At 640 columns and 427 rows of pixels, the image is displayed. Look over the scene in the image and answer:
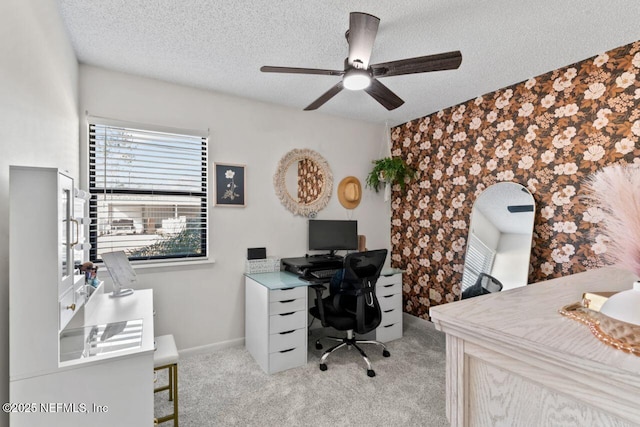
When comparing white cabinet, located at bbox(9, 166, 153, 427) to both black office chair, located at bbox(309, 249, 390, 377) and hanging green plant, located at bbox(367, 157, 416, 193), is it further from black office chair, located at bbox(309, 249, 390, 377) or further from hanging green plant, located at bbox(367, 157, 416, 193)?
hanging green plant, located at bbox(367, 157, 416, 193)

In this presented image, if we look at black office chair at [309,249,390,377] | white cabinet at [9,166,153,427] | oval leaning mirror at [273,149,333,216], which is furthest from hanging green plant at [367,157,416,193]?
white cabinet at [9,166,153,427]

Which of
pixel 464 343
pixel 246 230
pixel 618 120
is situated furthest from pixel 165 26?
pixel 618 120

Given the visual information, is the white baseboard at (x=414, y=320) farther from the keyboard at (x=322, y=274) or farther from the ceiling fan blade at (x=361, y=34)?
the ceiling fan blade at (x=361, y=34)

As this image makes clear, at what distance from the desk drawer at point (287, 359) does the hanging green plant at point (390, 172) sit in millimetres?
2116

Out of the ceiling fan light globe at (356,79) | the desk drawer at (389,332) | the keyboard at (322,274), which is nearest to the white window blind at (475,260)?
the desk drawer at (389,332)

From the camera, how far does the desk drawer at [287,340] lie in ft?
8.14

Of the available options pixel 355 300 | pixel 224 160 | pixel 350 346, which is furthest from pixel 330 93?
pixel 350 346

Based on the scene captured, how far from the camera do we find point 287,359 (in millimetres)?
2533

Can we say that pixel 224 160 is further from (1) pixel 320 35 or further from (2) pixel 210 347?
(2) pixel 210 347

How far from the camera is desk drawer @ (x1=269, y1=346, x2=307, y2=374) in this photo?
247 cm

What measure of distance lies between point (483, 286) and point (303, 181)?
2110 millimetres

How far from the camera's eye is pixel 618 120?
2.19 meters

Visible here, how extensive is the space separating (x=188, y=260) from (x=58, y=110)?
4.81 feet

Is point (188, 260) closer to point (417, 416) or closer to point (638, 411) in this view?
point (417, 416)
